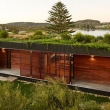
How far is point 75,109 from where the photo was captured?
5.33 m

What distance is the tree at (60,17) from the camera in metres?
37.9

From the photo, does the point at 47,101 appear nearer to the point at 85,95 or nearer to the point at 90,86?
the point at 85,95

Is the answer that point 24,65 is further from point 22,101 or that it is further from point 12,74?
point 22,101

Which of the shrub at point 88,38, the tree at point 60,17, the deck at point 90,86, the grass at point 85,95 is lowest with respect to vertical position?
the grass at point 85,95

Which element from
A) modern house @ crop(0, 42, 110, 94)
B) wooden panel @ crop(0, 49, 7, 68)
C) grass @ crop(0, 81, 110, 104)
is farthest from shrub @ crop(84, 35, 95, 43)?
wooden panel @ crop(0, 49, 7, 68)

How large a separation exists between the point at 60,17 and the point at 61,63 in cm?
2790

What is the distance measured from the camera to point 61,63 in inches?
441

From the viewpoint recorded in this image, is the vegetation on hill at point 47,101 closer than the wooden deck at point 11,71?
Yes

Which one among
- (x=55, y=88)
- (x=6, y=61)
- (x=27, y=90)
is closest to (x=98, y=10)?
(x=6, y=61)

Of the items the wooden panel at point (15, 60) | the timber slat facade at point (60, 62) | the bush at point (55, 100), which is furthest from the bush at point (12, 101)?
the wooden panel at point (15, 60)

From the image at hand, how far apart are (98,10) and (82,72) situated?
70.8 feet

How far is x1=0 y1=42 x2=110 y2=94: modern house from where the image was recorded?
1099cm

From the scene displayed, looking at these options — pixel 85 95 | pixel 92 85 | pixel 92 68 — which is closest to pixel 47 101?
pixel 85 95

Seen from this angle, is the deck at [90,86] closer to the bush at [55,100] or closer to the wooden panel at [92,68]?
the wooden panel at [92,68]
